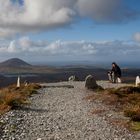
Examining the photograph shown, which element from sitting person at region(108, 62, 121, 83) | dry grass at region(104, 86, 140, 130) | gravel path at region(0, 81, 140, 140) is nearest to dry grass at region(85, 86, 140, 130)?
dry grass at region(104, 86, 140, 130)

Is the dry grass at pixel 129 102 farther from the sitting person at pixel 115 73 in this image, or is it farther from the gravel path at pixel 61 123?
the sitting person at pixel 115 73

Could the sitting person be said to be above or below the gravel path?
above

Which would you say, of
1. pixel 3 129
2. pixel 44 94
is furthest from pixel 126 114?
pixel 44 94

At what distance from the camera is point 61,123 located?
905 inches

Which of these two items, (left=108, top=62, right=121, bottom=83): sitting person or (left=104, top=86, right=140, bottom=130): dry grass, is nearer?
(left=104, top=86, right=140, bottom=130): dry grass

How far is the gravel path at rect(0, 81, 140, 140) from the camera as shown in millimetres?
20016

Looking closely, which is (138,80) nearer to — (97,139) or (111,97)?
(111,97)

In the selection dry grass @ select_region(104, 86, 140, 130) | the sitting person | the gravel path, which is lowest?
the gravel path

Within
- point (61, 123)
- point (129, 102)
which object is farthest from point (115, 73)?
point (61, 123)

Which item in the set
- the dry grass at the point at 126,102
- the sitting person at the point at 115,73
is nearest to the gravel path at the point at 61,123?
the dry grass at the point at 126,102

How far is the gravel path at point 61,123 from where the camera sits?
20.0m

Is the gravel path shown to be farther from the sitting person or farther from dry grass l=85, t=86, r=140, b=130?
the sitting person

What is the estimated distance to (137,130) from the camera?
21.8 meters

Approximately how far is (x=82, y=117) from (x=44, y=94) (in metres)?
14.4
